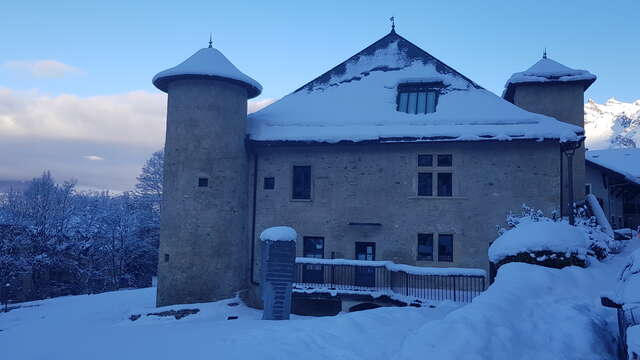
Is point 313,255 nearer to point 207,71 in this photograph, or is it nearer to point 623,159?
point 207,71

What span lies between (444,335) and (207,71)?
50.4 ft

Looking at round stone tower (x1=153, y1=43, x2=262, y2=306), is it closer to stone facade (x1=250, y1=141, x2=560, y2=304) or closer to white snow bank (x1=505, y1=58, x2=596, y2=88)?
stone facade (x1=250, y1=141, x2=560, y2=304)

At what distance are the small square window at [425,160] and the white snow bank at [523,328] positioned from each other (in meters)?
10.8

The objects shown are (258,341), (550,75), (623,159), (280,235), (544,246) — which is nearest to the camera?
(258,341)

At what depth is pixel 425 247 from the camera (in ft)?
61.4

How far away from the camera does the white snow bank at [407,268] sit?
15898 mm

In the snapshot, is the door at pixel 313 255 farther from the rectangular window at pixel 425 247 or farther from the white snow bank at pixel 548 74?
the white snow bank at pixel 548 74

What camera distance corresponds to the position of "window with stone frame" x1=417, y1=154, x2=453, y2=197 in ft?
61.6

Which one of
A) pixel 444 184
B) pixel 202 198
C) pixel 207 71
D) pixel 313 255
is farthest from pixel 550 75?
pixel 202 198

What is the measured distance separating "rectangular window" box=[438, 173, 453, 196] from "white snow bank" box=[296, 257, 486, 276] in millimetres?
3350

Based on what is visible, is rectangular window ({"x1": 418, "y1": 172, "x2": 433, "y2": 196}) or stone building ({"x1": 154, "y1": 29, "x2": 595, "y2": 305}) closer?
stone building ({"x1": 154, "y1": 29, "x2": 595, "y2": 305})

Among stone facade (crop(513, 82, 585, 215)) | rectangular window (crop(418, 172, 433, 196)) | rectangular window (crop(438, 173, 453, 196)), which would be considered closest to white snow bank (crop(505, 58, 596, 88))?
stone facade (crop(513, 82, 585, 215))

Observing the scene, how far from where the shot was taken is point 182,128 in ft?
63.0

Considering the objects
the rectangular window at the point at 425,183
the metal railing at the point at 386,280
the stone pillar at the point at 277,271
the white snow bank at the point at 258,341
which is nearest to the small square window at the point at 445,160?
the rectangular window at the point at 425,183
